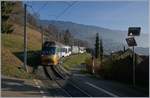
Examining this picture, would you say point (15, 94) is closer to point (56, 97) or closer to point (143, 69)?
point (56, 97)

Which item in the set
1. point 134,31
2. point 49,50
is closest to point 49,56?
point 49,50

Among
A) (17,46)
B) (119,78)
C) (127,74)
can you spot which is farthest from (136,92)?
(17,46)

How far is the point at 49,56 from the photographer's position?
52188mm

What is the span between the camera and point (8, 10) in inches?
3073

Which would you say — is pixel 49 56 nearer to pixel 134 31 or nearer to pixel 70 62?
pixel 70 62

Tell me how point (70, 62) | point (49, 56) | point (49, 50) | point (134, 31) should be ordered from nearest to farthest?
1. point (134, 31)
2. point (49, 56)
3. point (49, 50)
4. point (70, 62)

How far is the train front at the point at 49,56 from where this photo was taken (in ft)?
172

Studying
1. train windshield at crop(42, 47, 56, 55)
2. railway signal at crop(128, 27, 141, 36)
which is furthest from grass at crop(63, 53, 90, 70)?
railway signal at crop(128, 27, 141, 36)

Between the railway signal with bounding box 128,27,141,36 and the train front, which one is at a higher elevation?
the railway signal with bounding box 128,27,141,36

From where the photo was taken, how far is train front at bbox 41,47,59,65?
52500 mm

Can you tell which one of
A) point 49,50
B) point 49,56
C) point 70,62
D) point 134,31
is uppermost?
point 134,31

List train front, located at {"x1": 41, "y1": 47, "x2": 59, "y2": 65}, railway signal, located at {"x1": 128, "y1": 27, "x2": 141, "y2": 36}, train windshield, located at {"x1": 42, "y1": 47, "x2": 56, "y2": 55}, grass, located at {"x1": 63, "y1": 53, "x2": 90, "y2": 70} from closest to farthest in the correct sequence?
railway signal, located at {"x1": 128, "y1": 27, "x2": 141, "y2": 36} < train front, located at {"x1": 41, "y1": 47, "x2": 59, "y2": 65} < train windshield, located at {"x1": 42, "y1": 47, "x2": 56, "y2": 55} < grass, located at {"x1": 63, "y1": 53, "x2": 90, "y2": 70}

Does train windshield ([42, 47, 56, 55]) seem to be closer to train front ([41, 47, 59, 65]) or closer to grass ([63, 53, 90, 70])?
train front ([41, 47, 59, 65])

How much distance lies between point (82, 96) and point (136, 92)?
3060 mm
